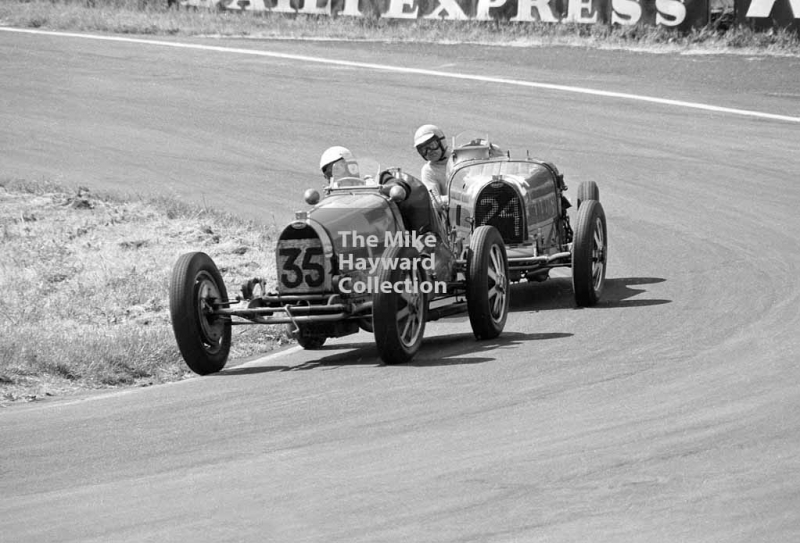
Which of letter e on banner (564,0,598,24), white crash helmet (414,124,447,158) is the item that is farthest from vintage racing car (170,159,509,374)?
letter e on banner (564,0,598,24)

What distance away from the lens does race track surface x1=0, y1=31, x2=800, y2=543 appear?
6223 millimetres

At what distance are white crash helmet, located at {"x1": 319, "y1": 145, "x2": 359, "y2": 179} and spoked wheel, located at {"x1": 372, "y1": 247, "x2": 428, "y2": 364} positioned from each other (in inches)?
62.0

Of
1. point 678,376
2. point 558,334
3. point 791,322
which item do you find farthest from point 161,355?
point 791,322

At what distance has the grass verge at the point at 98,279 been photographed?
33.8 ft

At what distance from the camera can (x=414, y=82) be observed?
24547 millimetres

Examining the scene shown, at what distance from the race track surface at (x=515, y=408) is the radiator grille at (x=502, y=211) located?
679 mm

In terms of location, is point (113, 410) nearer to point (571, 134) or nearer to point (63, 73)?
point (571, 134)

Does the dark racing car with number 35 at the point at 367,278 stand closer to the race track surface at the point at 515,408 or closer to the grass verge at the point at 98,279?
the race track surface at the point at 515,408

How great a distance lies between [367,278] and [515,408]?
2.45 metres

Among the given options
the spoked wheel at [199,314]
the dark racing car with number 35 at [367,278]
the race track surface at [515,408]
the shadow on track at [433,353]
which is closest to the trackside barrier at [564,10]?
the race track surface at [515,408]


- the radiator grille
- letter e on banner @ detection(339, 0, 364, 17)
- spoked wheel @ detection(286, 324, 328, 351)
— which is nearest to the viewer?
spoked wheel @ detection(286, 324, 328, 351)

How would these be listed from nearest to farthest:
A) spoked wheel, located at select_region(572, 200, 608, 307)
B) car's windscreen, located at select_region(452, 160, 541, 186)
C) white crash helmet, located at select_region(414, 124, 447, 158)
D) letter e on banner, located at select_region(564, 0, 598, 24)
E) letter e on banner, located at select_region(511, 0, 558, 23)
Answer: spoked wheel, located at select_region(572, 200, 608, 307) → car's windscreen, located at select_region(452, 160, 541, 186) → white crash helmet, located at select_region(414, 124, 447, 158) → letter e on banner, located at select_region(564, 0, 598, 24) → letter e on banner, located at select_region(511, 0, 558, 23)

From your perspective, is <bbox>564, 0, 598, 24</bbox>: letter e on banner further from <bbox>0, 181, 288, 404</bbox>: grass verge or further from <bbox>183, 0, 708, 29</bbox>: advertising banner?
<bbox>0, 181, 288, 404</bbox>: grass verge

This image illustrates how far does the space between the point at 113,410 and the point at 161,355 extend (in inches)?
77.1
